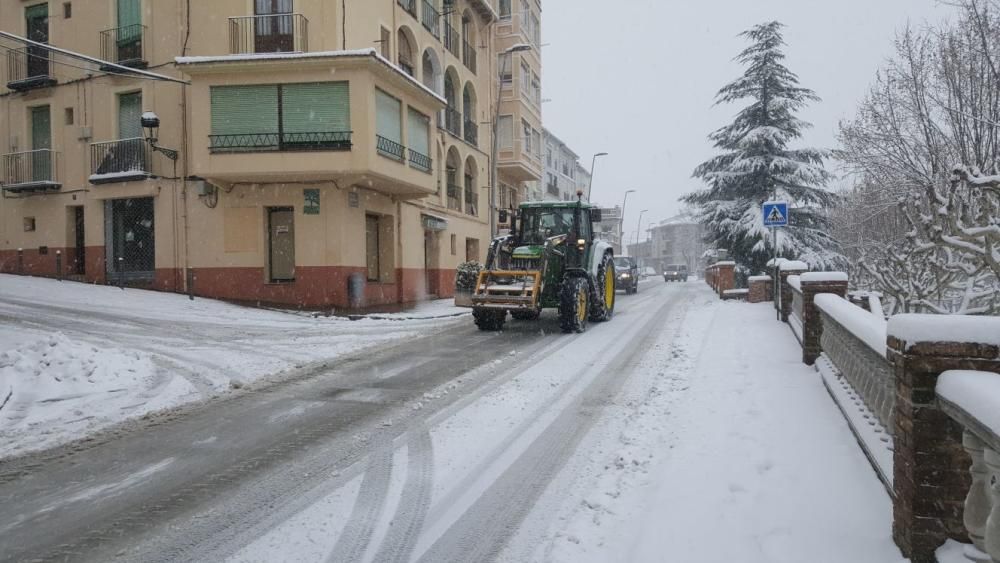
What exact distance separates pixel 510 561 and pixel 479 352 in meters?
6.69

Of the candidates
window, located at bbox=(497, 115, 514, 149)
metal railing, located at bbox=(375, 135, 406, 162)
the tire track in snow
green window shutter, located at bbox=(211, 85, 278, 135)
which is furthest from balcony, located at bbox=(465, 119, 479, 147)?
the tire track in snow

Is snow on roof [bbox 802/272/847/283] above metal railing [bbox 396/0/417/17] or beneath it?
beneath

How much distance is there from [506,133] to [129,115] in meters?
18.0

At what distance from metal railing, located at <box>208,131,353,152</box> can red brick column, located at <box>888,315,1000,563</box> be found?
15.7 meters

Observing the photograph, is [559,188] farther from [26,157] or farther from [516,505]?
[516,505]

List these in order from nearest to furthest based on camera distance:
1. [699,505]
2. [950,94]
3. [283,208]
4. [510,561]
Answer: [510,561], [699,505], [950,94], [283,208]

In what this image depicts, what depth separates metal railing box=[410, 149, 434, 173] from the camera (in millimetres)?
19984

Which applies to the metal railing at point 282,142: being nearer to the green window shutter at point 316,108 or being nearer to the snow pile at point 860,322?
the green window shutter at point 316,108

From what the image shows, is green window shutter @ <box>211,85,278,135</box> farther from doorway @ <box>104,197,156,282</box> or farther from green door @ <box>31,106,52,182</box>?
green door @ <box>31,106,52,182</box>

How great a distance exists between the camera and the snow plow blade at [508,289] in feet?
38.1

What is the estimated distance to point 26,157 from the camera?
68.7 feet

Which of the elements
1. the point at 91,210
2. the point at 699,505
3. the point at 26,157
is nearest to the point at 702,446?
the point at 699,505

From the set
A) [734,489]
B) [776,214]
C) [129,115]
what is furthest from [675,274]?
[734,489]

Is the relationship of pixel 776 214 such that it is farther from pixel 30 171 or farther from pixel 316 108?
pixel 30 171
